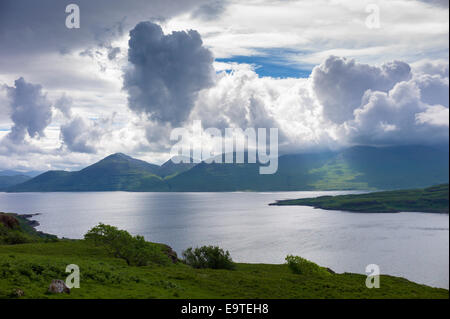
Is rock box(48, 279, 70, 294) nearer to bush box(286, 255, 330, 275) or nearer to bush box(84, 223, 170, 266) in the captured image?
bush box(84, 223, 170, 266)

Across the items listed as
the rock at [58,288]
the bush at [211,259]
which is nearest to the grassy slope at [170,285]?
the rock at [58,288]

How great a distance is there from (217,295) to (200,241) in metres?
141

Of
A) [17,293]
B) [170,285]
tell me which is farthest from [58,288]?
[170,285]

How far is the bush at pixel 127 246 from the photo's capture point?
61.6 metres

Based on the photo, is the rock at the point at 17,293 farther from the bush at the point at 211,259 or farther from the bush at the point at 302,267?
the bush at the point at 302,267

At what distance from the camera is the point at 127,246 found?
205 ft

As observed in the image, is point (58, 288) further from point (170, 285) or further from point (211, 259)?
point (211, 259)

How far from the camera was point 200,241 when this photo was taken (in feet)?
573

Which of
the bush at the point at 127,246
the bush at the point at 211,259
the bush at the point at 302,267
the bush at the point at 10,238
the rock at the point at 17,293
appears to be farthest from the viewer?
the bush at the point at 10,238

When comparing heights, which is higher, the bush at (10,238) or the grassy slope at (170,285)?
the bush at (10,238)

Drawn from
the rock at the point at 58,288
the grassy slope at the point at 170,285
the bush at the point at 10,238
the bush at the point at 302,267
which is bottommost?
the bush at the point at 302,267
